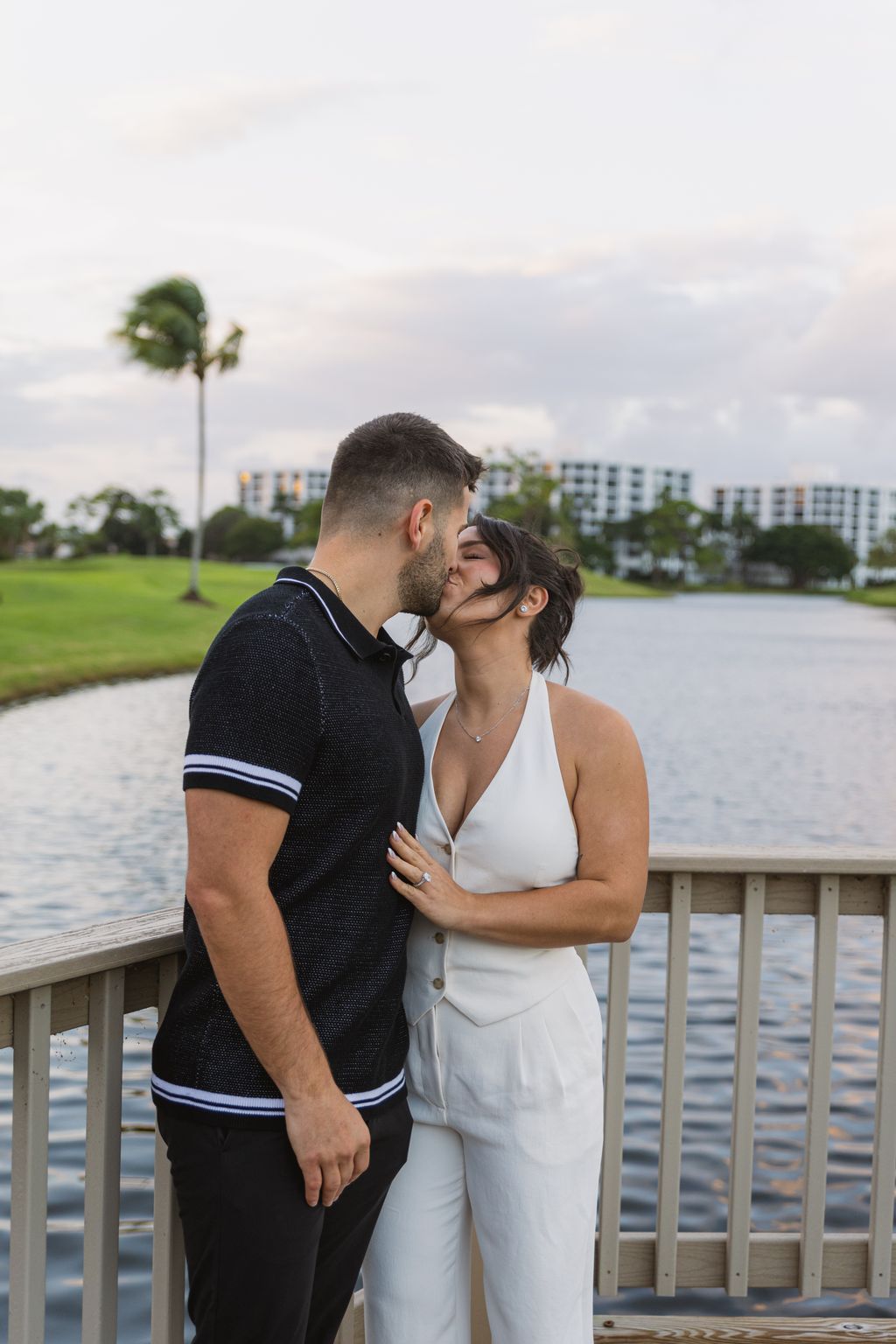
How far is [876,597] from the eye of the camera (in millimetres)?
119562

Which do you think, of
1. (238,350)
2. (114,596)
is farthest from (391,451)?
(238,350)

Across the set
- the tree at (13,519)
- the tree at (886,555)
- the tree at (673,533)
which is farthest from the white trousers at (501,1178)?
the tree at (886,555)

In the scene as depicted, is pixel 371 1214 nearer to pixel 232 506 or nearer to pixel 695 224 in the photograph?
pixel 695 224

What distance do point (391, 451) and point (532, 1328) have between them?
1.47 meters

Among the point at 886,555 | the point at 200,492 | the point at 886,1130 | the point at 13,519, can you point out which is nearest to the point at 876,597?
the point at 886,555

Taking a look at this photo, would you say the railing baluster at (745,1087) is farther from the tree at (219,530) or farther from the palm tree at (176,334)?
the tree at (219,530)

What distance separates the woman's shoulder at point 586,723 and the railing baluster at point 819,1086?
69 centimetres

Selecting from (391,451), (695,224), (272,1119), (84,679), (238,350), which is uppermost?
(695,224)

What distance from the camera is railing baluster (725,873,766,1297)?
2.57m

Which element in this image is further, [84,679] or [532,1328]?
[84,679]

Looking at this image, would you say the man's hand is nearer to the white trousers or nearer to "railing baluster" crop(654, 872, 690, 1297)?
the white trousers

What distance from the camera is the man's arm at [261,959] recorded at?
5.44 ft

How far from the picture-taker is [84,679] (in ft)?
92.8

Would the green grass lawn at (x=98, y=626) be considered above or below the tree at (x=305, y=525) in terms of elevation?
below
